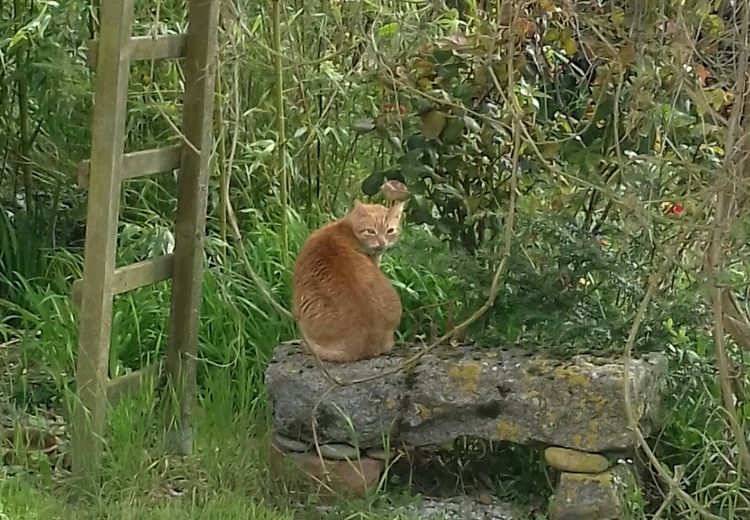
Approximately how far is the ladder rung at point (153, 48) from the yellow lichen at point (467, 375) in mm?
1227

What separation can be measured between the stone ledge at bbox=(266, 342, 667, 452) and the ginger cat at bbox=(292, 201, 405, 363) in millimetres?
63

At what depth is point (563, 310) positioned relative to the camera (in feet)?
12.8

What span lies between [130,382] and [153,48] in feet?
3.28

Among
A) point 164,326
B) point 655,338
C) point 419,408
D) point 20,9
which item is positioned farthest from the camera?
point 20,9

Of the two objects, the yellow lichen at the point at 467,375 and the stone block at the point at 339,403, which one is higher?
the yellow lichen at the point at 467,375

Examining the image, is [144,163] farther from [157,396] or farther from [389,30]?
[389,30]

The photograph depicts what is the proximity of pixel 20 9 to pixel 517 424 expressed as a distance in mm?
2582

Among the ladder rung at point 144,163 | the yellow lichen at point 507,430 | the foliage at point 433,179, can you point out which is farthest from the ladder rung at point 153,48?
the yellow lichen at point 507,430

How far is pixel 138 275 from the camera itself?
3.95 m

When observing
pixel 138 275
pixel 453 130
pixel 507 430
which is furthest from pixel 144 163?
pixel 507 430

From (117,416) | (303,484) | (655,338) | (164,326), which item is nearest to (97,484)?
(117,416)

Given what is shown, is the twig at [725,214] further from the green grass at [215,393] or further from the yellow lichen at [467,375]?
the yellow lichen at [467,375]

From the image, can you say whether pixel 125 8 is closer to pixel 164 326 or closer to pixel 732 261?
pixel 164 326

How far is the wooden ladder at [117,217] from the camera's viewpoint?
12.0 feet
